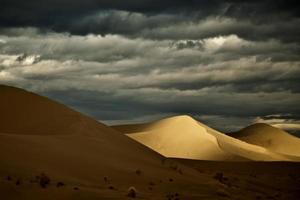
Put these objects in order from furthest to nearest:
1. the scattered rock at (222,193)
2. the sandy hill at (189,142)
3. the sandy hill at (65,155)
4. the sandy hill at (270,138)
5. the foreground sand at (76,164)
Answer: the sandy hill at (270,138) < the sandy hill at (189,142) < the scattered rock at (222,193) < the sandy hill at (65,155) < the foreground sand at (76,164)

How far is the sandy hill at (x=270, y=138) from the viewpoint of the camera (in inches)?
5108

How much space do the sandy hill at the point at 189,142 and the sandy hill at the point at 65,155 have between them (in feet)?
142

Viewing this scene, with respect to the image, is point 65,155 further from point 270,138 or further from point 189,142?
point 270,138

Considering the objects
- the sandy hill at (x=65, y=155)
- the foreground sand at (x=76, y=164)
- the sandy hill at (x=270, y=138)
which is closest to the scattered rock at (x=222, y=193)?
the foreground sand at (x=76, y=164)

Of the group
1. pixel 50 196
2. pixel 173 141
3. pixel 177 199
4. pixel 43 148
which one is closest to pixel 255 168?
pixel 173 141

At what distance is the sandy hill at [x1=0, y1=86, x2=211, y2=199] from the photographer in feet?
79.7

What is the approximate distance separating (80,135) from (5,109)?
7183 mm

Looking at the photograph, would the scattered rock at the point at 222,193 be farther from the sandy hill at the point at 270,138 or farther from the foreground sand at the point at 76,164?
the sandy hill at the point at 270,138

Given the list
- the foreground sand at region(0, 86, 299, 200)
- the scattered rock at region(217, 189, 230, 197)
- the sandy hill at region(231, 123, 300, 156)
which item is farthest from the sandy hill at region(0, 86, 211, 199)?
the sandy hill at region(231, 123, 300, 156)

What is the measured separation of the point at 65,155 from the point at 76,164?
1.71 metres

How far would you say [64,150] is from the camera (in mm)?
34500

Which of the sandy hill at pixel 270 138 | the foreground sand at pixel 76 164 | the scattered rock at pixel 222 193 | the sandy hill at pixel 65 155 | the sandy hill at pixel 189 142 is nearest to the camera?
the foreground sand at pixel 76 164

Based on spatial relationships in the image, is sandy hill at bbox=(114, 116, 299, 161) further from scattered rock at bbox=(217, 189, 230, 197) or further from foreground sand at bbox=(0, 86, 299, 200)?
scattered rock at bbox=(217, 189, 230, 197)

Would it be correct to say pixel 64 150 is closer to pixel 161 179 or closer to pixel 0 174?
pixel 161 179
